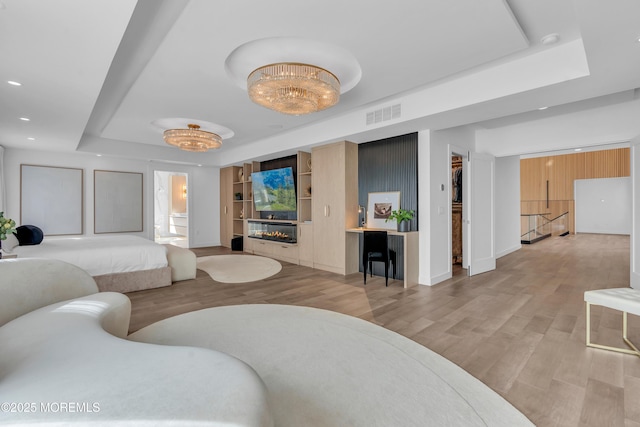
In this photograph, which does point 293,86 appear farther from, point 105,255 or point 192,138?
point 105,255

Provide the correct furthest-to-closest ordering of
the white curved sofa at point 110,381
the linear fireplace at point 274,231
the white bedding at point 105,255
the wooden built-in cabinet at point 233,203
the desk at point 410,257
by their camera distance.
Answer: the wooden built-in cabinet at point 233,203 → the linear fireplace at point 274,231 → the desk at point 410,257 → the white bedding at point 105,255 → the white curved sofa at point 110,381

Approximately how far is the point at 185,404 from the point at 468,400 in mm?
1729

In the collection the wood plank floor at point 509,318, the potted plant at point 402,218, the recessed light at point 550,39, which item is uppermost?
the recessed light at point 550,39

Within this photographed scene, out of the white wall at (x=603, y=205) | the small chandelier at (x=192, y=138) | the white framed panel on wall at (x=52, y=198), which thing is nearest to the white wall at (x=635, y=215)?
the small chandelier at (x=192, y=138)

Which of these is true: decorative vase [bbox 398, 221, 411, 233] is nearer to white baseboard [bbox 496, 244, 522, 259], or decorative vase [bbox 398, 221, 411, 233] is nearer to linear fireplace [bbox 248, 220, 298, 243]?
linear fireplace [bbox 248, 220, 298, 243]

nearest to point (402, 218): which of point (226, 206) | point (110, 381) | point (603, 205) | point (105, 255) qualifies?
point (110, 381)

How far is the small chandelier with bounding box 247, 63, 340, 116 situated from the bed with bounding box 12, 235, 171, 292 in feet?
10.0

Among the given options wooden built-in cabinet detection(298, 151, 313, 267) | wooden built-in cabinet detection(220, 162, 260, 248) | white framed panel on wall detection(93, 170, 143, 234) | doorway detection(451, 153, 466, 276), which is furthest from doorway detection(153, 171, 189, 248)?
doorway detection(451, 153, 466, 276)

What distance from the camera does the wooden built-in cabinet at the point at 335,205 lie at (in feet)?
18.1

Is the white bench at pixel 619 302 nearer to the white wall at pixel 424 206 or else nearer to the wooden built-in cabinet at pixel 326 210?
the white wall at pixel 424 206

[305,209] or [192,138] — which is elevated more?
[192,138]

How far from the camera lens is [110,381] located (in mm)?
1085

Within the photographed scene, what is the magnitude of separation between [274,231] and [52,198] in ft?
17.1

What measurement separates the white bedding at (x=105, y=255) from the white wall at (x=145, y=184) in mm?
3024
